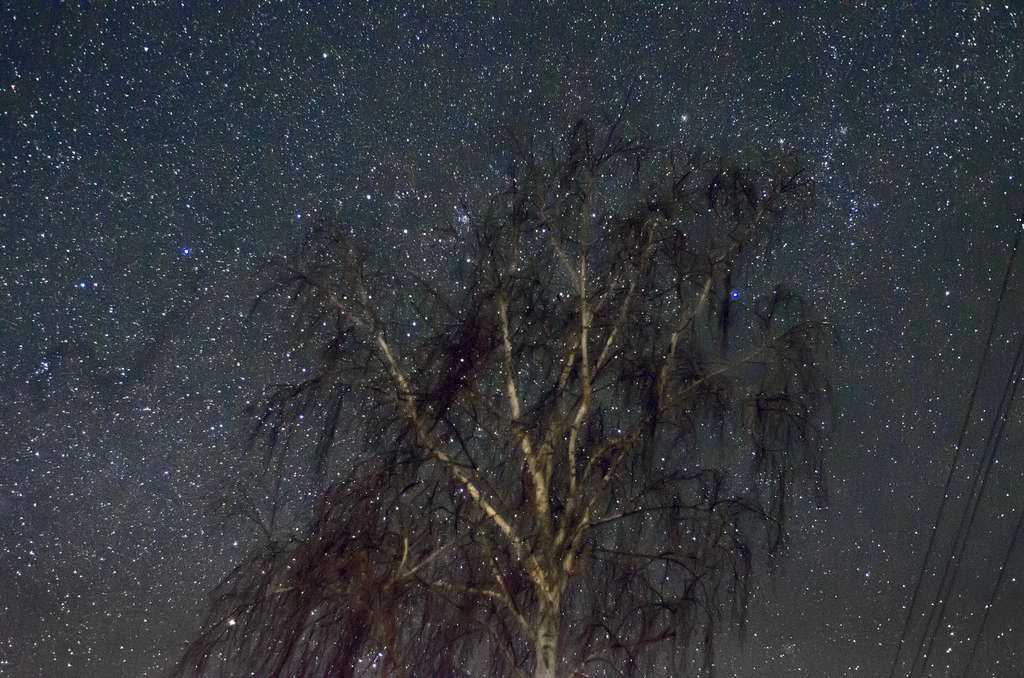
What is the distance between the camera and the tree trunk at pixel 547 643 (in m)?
6.47

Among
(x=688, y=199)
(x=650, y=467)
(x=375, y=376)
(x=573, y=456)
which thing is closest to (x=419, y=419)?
(x=375, y=376)

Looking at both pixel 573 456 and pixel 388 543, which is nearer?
pixel 388 543

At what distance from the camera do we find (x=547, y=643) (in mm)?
6570

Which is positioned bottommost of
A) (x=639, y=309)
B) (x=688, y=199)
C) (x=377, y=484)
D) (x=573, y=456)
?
(x=377, y=484)

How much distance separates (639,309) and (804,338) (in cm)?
117

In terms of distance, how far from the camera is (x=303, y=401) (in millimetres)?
6609

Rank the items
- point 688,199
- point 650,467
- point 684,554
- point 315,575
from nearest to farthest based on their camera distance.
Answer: point 315,575 → point 684,554 → point 650,467 → point 688,199

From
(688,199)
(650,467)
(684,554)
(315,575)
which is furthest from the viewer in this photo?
(688,199)

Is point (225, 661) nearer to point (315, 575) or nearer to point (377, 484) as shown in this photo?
point (315, 575)

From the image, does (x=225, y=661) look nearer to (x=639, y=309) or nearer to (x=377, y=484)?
(x=377, y=484)

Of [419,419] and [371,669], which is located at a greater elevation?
[419,419]

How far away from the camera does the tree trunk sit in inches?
255

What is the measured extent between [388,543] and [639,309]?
2473mm

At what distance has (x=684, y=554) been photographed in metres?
6.43
